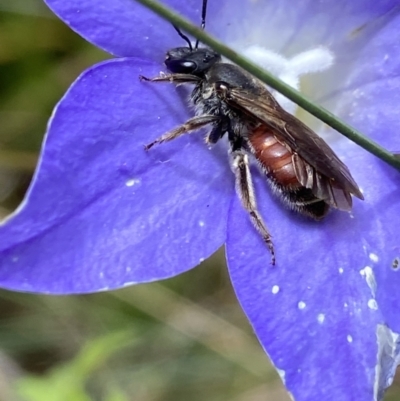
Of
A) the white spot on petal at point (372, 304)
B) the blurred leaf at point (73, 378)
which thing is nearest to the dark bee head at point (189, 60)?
the white spot on petal at point (372, 304)

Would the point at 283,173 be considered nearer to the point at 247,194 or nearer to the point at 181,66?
the point at 247,194

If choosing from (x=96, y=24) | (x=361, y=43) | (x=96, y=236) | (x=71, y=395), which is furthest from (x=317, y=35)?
(x=71, y=395)

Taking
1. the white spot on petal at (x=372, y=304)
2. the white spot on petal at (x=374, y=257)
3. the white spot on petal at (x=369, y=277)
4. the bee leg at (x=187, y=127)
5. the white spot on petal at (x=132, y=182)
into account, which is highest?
the bee leg at (x=187, y=127)

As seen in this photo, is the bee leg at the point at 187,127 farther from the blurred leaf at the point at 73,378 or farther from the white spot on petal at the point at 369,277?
the blurred leaf at the point at 73,378

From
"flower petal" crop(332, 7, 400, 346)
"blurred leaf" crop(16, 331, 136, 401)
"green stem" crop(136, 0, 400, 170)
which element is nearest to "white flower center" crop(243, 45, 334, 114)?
"flower petal" crop(332, 7, 400, 346)

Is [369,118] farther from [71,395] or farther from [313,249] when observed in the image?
[71,395]
